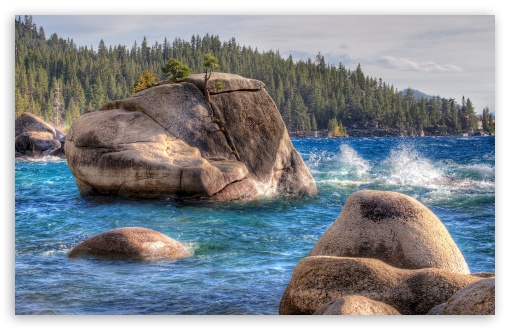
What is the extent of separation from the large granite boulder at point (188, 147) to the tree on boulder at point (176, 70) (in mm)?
276

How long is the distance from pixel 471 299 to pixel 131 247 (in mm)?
5323

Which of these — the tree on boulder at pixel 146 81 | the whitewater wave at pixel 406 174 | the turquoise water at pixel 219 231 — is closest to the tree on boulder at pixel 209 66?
the tree on boulder at pixel 146 81

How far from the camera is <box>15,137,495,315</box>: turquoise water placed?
8883mm

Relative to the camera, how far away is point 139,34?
10.4 m

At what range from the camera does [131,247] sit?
10.7 metres

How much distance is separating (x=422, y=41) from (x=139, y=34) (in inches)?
163

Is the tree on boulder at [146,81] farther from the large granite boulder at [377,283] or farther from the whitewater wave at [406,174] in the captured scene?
the large granite boulder at [377,283]

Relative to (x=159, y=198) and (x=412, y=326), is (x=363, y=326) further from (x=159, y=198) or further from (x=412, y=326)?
(x=159, y=198)

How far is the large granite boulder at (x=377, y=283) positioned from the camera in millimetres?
7547

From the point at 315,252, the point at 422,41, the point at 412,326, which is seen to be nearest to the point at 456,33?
the point at 422,41

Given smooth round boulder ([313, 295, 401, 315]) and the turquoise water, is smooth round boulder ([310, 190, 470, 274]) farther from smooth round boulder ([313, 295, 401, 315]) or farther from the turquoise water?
the turquoise water

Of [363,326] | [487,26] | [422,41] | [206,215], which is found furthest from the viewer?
[206,215]

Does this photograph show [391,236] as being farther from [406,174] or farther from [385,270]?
[406,174]

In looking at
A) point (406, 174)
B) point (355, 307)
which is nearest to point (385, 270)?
point (355, 307)
